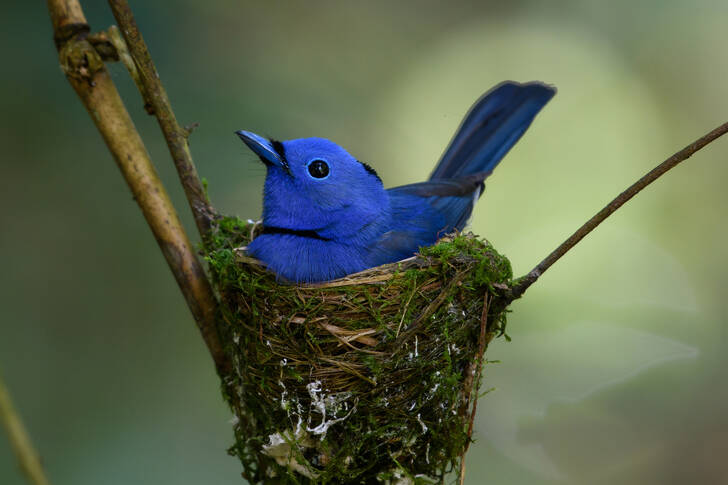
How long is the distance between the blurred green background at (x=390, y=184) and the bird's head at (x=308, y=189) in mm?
1082

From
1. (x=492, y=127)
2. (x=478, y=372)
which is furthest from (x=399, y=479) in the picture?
(x=492, y=127)

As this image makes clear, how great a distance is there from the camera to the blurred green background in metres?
4.24

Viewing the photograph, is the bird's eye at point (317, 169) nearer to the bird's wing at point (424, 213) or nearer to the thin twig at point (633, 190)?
the bird's wing at point (424, 213)

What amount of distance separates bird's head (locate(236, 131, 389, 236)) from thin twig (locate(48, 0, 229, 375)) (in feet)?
2.29

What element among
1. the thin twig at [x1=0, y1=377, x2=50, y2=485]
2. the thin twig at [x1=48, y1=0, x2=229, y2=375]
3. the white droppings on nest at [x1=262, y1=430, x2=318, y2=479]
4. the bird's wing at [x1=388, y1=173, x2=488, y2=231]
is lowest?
the thin twig at [x1=0, y1=377, x2=50, y2=485]

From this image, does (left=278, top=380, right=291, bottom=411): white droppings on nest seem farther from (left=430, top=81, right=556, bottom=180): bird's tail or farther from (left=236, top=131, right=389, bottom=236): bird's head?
(left=430, top=81, right=556, bottom=180): bird's tail

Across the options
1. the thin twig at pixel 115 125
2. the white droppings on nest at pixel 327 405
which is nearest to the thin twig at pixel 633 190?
the white droppings on nest at pixel 327 405

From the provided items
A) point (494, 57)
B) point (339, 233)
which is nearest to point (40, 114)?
point (339, 233)

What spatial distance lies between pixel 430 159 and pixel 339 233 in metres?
2.38

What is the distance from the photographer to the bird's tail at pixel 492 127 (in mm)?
3805

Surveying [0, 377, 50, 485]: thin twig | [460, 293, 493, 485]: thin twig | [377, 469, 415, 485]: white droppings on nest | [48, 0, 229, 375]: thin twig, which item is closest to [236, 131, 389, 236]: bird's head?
[48, 0, 229, 375]: thin twig

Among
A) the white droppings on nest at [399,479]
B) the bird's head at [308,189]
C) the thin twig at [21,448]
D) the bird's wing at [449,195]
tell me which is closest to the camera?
the thin twig at [21,448]

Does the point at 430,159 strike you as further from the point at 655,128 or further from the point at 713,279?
the point at 713,279

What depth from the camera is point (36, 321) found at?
4.27m
